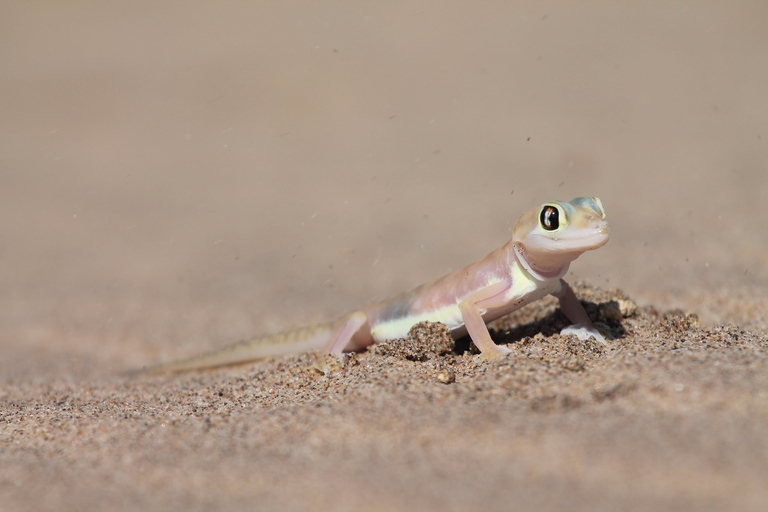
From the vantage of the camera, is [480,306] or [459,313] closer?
[480,306]

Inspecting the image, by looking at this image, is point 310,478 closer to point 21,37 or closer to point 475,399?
point 475,399

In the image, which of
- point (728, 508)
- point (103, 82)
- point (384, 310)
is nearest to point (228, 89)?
point (103, 82)

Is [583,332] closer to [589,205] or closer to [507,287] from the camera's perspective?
[507,287]

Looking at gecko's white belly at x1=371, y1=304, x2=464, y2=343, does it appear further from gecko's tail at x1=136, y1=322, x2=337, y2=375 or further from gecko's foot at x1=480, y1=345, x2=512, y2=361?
gecko's tail at x1=136, y1=322, x2=337, y2=375

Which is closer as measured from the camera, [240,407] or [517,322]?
[240,407]

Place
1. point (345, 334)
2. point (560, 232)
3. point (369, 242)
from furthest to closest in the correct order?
point (369, 242) → point (345, 334) → point (560, 232)

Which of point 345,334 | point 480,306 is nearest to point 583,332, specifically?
point 480,306
